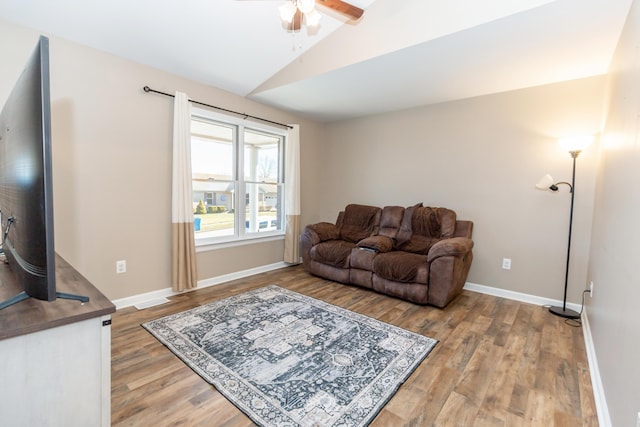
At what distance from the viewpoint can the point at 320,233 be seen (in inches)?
156

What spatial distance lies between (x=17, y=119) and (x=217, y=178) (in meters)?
2.59

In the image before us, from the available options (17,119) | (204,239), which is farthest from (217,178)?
(17,119)

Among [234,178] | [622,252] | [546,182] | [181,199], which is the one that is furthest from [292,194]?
[622,252]

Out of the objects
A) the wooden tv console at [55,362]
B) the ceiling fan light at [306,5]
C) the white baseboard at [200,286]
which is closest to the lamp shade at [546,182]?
the ceiling fan light at [306,5]

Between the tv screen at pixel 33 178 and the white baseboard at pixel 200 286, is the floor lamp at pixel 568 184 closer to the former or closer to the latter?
the white baseboard at pixel 200 286

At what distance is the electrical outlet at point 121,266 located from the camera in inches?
111

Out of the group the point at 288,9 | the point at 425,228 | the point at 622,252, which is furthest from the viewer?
the point at 425,228

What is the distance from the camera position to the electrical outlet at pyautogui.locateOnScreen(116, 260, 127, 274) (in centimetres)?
281

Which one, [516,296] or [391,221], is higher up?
[391,221]

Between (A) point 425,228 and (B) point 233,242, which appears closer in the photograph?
(A) point 425,228

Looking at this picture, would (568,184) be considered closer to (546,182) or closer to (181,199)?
(546,182)

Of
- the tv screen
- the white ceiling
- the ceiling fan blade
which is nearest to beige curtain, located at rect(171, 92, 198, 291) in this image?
the white ceiling

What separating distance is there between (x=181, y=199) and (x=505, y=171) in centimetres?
359

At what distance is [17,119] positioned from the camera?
1049 millimetres
